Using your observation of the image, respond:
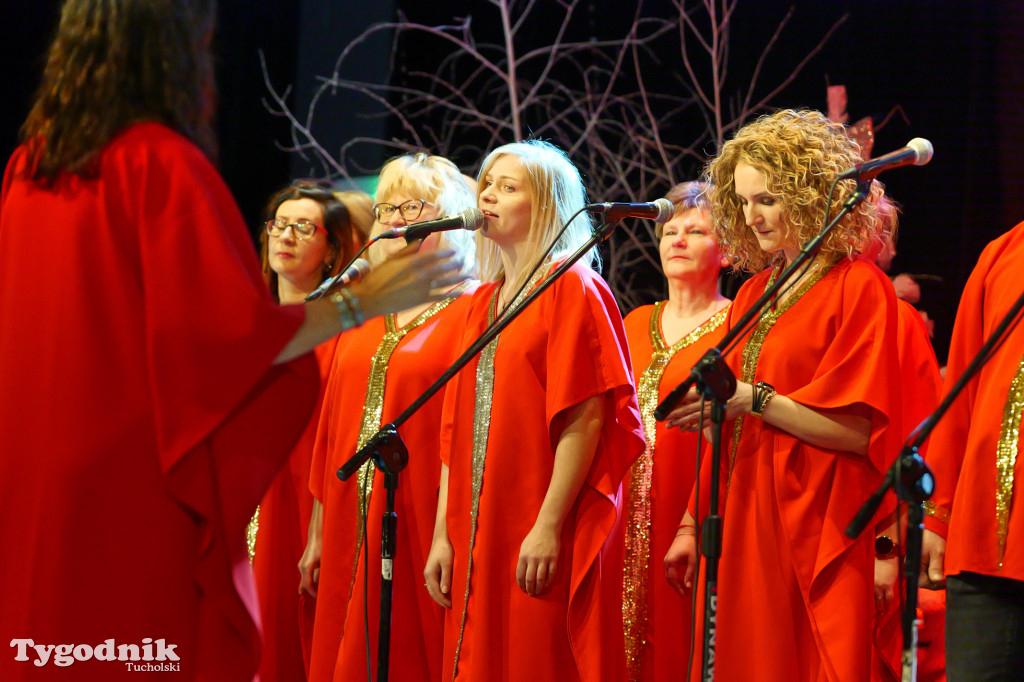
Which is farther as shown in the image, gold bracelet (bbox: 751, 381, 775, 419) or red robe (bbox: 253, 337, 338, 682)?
red robe (bbox: 253, 337, 338, 682)

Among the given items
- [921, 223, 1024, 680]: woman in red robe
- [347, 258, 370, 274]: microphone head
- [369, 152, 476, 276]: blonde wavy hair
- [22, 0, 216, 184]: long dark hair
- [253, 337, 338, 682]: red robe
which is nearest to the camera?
[22, 0, 216, 184]: long dark hair

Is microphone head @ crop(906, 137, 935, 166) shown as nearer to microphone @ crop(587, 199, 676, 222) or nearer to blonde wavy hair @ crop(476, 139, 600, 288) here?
microphone @ crop(587, 199, 676, 222)

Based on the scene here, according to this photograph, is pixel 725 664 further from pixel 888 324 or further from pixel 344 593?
pixel 344 593

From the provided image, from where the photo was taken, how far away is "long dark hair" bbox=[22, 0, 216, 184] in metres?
1.86

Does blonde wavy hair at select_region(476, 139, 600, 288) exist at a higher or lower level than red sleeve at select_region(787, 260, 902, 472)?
higher

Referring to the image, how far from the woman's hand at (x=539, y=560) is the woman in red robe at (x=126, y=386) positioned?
1.08 m

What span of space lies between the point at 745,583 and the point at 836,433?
0.46 meters

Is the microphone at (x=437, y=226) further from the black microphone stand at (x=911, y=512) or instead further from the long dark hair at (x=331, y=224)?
the black microphone stand at (x=911, y=512)

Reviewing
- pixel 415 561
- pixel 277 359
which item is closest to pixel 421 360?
pixel 415 561

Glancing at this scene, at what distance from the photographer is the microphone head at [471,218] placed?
3085 mm

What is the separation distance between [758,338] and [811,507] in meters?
0.50

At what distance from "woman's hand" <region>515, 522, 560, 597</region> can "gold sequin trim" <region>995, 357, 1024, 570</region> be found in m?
1.10

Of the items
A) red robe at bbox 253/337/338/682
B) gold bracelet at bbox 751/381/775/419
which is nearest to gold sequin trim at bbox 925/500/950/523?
gold bracelet at bbox 751/381/775/419

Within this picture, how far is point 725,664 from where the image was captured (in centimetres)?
275
